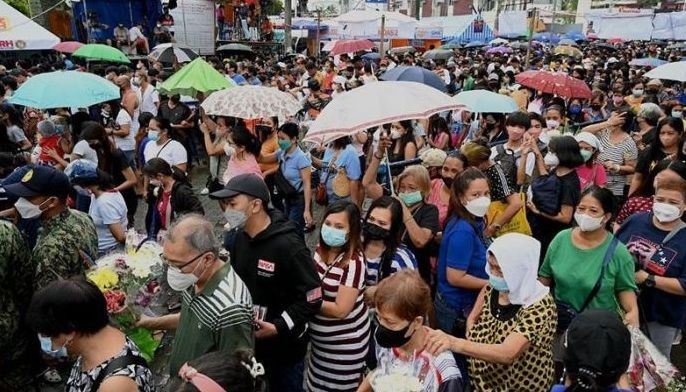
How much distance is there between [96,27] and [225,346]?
22.1 meters

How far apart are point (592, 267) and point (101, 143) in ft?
16.9

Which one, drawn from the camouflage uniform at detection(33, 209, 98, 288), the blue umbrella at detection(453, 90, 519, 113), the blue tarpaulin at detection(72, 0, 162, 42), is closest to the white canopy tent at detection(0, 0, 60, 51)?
the blue tarpaulin at detection(72, 0, 162, 42)

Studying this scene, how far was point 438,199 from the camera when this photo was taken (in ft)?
15.3

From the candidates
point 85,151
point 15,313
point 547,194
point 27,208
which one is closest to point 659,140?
point 547,194

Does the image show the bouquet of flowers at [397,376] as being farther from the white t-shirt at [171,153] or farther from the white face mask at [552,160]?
the white t-shirt at [171,153]

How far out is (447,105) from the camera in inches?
182

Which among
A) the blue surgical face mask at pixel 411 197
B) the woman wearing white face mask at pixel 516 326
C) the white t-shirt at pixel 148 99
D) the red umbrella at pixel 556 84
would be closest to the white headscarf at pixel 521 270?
the woman wearing white face mask at pixel 516 326

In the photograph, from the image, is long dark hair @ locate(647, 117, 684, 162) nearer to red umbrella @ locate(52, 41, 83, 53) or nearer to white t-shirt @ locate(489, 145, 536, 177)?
white t-shirt @ locate(489, 145, 536, 177)

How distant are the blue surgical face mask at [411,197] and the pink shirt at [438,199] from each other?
0.38 m

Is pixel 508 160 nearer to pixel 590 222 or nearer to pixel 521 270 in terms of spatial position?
pixel 590 222

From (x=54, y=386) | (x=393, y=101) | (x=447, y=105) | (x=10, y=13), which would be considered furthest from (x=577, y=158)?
(x=10, y=13)

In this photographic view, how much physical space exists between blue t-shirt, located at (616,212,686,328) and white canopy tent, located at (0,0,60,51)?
13645 mm

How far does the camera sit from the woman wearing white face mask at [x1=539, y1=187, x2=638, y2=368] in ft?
10.6

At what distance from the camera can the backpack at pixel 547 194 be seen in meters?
4.60
